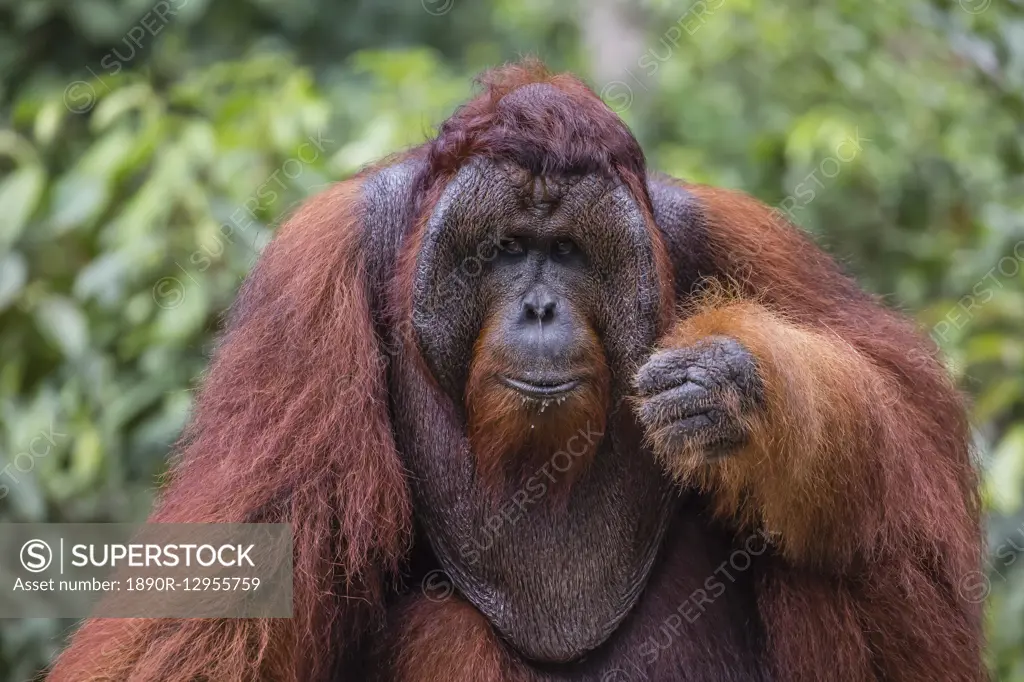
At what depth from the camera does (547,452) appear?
310 centimetres

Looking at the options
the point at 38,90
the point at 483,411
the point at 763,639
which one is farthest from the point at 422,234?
the point at 38,90

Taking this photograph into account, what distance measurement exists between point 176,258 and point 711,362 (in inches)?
109

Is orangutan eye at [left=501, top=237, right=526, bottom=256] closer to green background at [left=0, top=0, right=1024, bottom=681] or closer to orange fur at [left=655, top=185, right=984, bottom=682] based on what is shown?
orange fur at [left=655, top=185, right=984, bottom=682]

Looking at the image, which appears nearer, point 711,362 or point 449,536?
point 711,362

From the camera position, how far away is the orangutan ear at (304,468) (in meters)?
2.90

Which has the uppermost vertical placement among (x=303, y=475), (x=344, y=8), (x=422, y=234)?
(x=422, y=234)

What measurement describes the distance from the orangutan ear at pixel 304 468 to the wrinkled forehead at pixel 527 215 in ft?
0.81

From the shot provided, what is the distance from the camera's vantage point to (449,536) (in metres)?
3.22

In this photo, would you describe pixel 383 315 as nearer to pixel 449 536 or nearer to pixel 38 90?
pixel 449 536
